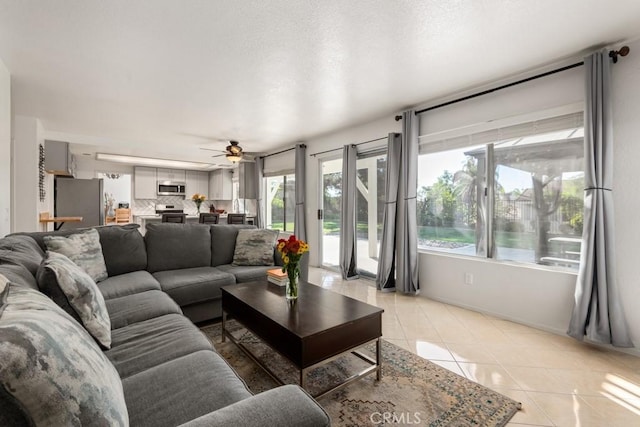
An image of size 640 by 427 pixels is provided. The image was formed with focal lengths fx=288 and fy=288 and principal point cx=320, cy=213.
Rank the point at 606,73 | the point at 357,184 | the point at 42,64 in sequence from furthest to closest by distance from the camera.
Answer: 1. the point at 357,184
2. the point at 42,64
3. the point at 606,73

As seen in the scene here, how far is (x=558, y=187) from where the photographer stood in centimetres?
274

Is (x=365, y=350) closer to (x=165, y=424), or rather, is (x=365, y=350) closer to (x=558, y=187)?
(x=165, y=424)

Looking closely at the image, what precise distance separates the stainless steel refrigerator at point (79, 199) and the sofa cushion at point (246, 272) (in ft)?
14.4

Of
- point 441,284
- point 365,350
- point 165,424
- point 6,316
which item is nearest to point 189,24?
point 6,316

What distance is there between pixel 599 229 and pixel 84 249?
428 centimetres

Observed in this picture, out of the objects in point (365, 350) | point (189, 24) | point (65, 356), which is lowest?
point (365, 350)

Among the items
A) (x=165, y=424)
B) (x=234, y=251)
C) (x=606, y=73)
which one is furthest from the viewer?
(x=234, y=251)

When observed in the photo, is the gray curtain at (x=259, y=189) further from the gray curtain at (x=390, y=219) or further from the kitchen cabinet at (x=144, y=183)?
the gray curtain at (x=390, y=219)

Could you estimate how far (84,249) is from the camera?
97.8 inches

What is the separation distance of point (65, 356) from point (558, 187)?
11.7 ft

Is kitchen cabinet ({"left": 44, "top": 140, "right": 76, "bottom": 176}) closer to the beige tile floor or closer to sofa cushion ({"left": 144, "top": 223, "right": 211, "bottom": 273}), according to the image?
sofa cushion ({"left": 144, "top": 223, "right": 211, "bottom": 273})

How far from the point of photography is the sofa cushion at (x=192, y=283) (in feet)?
8.47

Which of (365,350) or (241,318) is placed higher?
(241,318)

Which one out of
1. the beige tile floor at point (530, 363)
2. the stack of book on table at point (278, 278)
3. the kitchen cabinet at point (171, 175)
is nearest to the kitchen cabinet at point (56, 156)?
the kitchen cabinet at point (171, 175)
